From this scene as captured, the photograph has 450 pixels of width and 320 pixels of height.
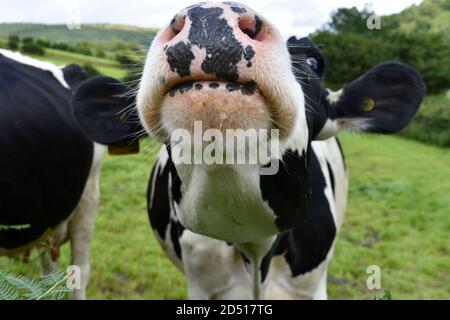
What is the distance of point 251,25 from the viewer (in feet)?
4.38

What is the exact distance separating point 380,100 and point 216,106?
3.74 feet

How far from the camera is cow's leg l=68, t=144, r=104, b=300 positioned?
382 centimetres

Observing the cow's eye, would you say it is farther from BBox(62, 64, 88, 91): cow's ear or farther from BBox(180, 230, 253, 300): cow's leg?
BBox(62, 64, 88, 91): cow's ear

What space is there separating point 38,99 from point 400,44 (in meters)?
17.8

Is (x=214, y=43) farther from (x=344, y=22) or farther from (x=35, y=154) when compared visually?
(x=344, y=22)

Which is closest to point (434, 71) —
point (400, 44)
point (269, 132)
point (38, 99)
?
point (400, 44)

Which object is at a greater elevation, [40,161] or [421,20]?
[421,20]

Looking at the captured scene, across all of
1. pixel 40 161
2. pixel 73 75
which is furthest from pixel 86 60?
pixel 40 161

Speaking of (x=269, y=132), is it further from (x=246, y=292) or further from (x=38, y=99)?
(x=38, y=99)

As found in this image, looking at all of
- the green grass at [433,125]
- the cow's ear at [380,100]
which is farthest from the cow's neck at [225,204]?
the green grass at [433,125]

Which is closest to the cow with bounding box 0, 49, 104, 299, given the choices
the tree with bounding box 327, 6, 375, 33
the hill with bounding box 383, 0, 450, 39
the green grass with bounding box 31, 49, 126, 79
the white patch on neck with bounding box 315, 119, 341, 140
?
the white patch on neck with bounding box 315, 119, 341, 140

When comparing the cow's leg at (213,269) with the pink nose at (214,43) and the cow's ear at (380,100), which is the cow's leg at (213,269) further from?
the pink nose at (214,43)

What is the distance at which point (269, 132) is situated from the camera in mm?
1447
